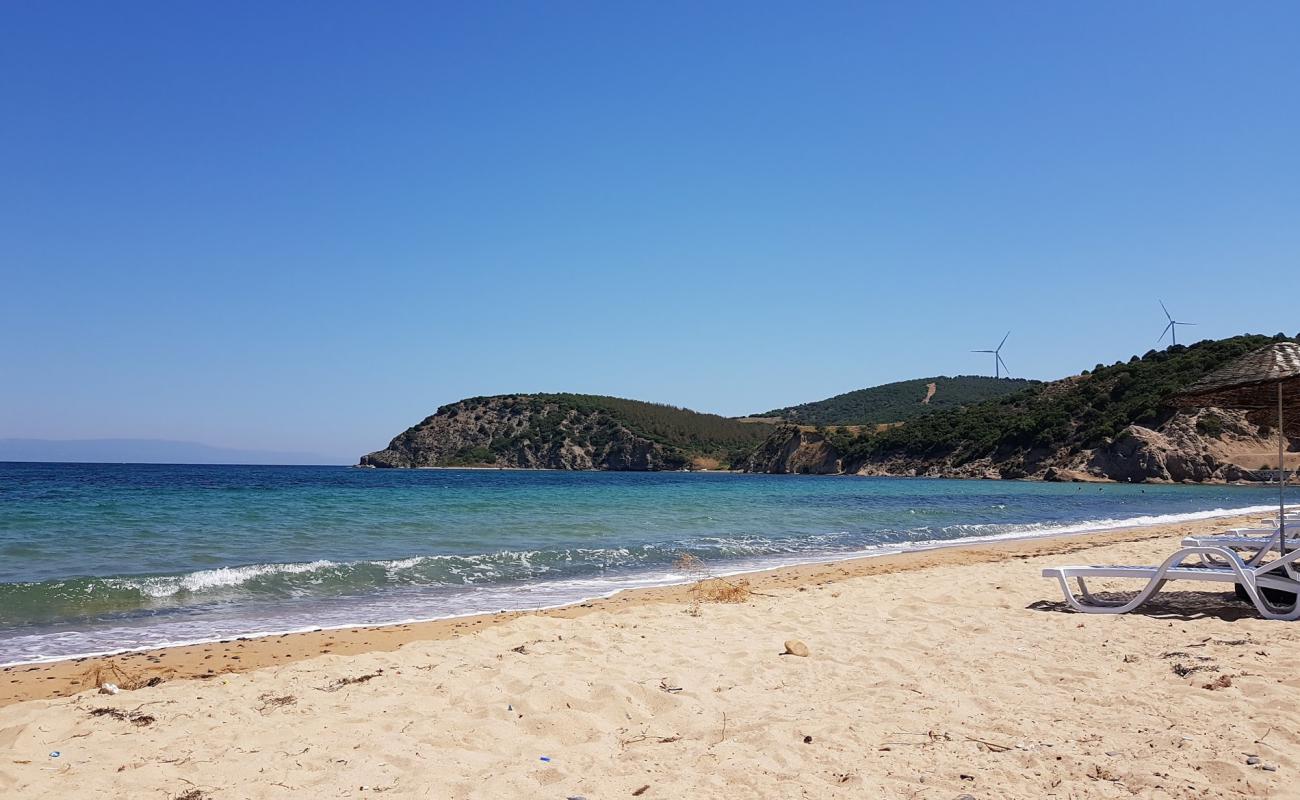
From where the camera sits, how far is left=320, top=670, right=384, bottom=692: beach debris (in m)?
5.83

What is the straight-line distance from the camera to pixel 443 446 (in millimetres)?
127875

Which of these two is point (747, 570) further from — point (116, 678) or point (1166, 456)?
point (1166, 456)

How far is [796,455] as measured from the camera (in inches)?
3784

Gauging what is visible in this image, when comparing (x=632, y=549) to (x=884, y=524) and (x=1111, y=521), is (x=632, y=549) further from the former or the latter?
(x=1111, y=521)

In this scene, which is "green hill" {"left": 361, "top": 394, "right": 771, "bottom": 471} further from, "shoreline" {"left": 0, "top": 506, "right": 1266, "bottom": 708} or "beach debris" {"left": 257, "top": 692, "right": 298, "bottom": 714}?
"beach debris" {"left": 257, "top": 692, "right": 298, "bottom": 714}

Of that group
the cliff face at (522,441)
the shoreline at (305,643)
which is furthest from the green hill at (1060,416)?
the shoreline at (305,643)

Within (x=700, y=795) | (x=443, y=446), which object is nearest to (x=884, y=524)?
(x=700, y=795)

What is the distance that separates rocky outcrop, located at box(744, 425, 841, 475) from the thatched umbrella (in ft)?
269

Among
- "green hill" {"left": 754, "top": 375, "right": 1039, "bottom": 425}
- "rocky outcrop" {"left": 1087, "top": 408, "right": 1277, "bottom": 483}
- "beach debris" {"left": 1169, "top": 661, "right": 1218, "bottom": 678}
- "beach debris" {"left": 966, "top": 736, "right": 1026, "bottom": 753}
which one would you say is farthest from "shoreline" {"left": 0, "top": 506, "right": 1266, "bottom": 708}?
"green hill" {"left": 754, "top": 375, "right": 1039, "bottom": 425}

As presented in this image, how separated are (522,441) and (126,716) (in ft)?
380

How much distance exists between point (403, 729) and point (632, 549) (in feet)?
40.1

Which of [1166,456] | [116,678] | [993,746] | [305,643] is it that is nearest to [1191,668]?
[993,746]

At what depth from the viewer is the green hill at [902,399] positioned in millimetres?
131125

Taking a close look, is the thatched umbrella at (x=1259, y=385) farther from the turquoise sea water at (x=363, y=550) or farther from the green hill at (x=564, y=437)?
the green hill at (x=564, y=437)
